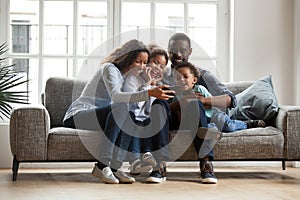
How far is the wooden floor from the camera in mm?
3408

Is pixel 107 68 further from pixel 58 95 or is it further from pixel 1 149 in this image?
pixel 1 149

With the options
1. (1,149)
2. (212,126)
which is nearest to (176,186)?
(212,126)

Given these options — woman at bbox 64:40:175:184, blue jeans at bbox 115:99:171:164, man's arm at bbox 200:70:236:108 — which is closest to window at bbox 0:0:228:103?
man's arm at bbox 200:70:236:108

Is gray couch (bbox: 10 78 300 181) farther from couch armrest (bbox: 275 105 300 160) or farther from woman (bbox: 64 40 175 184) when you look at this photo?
woman (bbox: 64 40 175 184)

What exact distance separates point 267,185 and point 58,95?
170 centimetres

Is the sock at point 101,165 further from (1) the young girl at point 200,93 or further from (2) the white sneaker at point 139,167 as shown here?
(1) the young girl at point 200,93

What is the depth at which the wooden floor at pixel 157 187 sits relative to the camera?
341 centimetres

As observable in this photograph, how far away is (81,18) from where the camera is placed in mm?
5305

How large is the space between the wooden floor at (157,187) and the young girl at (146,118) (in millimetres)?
113

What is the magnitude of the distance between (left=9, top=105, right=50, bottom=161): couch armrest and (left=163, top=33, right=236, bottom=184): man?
38.8 inches

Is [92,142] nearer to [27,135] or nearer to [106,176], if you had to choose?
[106,176]

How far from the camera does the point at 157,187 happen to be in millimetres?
3768

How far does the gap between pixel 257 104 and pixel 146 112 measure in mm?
865

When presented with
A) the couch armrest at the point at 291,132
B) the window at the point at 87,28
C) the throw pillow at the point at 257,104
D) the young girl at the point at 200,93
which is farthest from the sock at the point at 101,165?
the window at the point at 87,28
